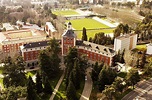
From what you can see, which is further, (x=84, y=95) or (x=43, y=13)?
(x=43, y=13)

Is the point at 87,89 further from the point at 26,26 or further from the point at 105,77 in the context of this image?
the point at 26,26

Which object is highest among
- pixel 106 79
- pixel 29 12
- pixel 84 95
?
pixel 29 12

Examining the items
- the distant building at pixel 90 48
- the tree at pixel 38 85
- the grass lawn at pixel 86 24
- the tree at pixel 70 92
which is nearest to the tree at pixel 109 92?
the tree at pixel 70 92

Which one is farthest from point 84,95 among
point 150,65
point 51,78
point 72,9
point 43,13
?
point 72,9

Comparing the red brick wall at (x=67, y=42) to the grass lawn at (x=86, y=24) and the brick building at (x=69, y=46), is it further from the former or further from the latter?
the grass lawn at (x=86, y=24)

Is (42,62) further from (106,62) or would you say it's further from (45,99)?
(106,62)

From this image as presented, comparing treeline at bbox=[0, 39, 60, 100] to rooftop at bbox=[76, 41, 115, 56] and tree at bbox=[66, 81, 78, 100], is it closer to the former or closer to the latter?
tree at bbox=[66, 81, 78, 100]

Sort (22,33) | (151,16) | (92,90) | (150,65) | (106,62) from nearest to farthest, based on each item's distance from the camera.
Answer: (92,90) < (150,65) < (106,62) < (22,33) < (151,16)

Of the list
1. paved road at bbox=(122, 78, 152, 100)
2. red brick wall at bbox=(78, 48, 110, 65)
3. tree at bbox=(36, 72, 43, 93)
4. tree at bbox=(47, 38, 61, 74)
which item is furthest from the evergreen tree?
red brick wall at bbox=(78, 48, 110, 65)
